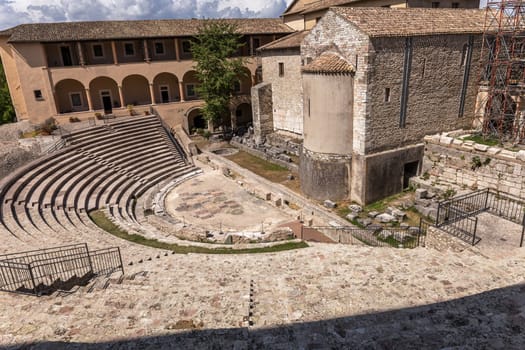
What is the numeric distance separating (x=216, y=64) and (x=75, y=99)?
14200 mm

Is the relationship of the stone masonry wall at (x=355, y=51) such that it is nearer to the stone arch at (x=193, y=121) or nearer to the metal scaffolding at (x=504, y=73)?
the metal scaffolding at (x=504, y=73)

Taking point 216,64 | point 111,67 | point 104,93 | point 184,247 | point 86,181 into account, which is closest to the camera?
point 184,247

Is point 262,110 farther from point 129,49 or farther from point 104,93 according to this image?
point 104,93

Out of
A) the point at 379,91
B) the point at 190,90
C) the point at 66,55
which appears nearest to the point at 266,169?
the point at 379,91

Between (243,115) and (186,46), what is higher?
(186,46)

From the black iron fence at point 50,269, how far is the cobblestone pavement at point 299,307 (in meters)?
0.77

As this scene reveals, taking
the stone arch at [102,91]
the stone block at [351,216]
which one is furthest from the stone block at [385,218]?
the stone arch at [102,91]

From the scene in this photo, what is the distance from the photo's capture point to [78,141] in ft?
84.3

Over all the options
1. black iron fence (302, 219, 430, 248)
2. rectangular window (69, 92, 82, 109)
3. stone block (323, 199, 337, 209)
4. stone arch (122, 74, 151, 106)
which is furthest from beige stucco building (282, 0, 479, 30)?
rectangular window (69, 92, 82, 109)

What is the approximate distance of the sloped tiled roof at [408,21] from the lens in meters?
19.3

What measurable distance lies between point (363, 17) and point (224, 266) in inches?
605

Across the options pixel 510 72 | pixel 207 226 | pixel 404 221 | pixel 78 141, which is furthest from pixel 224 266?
pixel 510 72

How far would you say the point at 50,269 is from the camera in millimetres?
11945

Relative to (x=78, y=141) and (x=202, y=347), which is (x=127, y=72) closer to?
(x=78, y=141)
